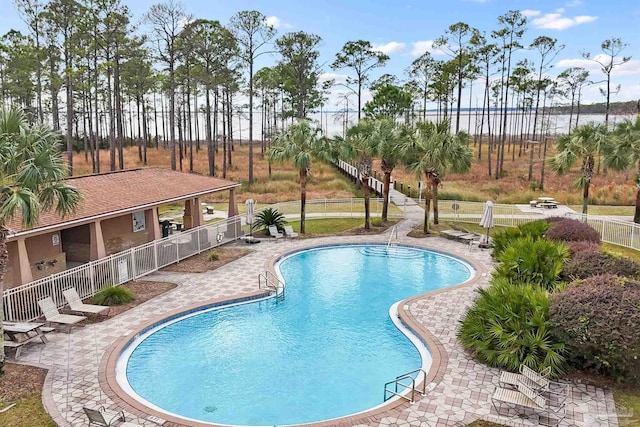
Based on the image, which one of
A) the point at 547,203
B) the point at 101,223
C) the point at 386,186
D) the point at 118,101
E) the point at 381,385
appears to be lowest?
the point at 381,385

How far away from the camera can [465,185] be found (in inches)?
1551

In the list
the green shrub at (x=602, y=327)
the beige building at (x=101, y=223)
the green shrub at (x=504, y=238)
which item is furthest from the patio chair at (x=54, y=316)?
the green shrub at (x=504, y=238)

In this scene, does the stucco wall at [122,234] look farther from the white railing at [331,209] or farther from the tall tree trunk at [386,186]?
the tall tree trunk at [386,186]

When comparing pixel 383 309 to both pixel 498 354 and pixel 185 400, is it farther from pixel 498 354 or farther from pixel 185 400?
pixel 185 400

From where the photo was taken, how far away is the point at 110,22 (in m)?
30.3

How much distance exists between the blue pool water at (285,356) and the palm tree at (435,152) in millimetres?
6574

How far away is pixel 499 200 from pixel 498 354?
25.0 m

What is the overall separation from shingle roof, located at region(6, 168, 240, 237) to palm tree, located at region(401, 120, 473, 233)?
8591 mm

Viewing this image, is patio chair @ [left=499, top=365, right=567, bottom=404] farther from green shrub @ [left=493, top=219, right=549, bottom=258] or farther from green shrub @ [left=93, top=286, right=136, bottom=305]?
green shrub @ [left=93, top=286, right=136, bottom=305]

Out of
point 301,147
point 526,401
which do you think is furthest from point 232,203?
point 526,401

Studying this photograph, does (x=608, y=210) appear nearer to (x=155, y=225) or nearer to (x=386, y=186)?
(x=386, y=186)

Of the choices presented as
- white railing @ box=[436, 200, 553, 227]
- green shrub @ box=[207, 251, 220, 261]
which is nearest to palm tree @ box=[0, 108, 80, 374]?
green shrub @ box=[207, 251, 220, 261]

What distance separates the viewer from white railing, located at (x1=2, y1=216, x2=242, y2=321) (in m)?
11.9

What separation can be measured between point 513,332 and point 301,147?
547 inches
